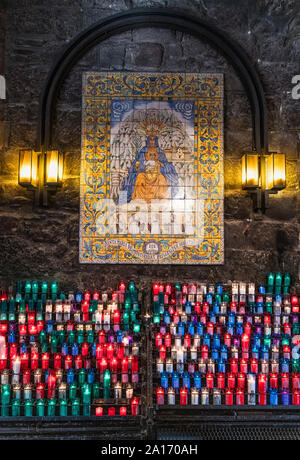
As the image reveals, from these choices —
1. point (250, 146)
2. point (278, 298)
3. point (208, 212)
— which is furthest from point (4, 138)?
point (278, 298)

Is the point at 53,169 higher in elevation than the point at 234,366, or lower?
higher

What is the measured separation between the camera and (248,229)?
5.53 meters

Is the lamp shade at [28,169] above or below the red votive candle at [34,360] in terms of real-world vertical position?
above

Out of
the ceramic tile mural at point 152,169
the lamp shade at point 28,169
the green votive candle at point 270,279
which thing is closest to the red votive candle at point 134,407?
the ceramic tile mural at point 152,169

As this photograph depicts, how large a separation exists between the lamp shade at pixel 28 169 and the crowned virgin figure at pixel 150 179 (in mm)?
1102

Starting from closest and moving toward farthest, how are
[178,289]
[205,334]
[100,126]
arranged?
[205,334] → [178,289] → [100,126]

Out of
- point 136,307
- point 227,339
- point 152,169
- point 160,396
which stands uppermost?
point 152,169

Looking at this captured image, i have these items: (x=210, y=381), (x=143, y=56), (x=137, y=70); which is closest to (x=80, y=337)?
(x=210, y=381)

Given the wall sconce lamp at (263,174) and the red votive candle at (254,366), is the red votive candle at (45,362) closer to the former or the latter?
the red votive candle at (254,366)

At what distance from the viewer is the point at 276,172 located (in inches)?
203

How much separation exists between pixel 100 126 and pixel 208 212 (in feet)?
5.89

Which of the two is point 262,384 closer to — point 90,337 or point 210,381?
point 210,381

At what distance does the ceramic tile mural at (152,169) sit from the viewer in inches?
216

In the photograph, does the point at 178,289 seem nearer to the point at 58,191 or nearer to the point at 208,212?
the point at 208,212
